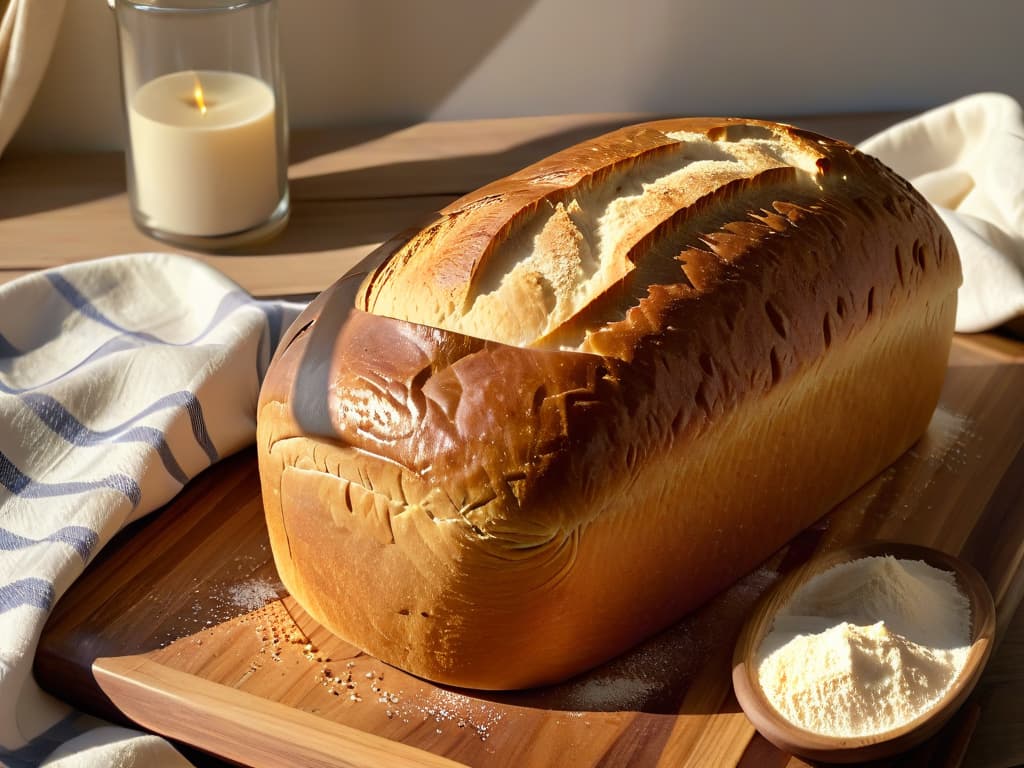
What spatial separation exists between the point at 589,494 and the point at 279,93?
34.6 inches

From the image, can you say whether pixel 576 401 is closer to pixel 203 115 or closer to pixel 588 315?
pixel 588 315

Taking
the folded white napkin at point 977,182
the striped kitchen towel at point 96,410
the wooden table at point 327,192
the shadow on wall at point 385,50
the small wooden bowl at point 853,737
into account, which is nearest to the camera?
the small wooden bowl at point 853,737

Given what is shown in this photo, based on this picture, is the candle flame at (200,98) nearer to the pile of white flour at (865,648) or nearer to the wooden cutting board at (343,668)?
the wooden cutting board at (343,668)

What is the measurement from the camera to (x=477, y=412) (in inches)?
35.4

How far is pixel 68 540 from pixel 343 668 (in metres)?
0.26

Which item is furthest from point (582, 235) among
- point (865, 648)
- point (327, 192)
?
point (327, 192)

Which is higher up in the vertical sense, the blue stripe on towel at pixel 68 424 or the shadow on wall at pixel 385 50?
the shadow on wall at pixel 385 50

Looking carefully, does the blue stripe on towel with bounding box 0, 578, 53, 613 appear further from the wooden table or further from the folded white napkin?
the folded white napkin

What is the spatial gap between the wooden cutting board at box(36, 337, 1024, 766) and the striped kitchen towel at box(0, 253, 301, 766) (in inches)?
1.4

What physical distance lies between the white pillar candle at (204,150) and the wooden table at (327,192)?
5 cm

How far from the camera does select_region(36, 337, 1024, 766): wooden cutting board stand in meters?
0.93

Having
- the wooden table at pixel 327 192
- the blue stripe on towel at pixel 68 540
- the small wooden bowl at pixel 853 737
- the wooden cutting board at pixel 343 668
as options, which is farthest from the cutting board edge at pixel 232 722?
the wooden table at pixel 327 192

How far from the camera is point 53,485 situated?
1.16 m

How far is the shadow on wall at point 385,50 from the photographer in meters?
1.82
